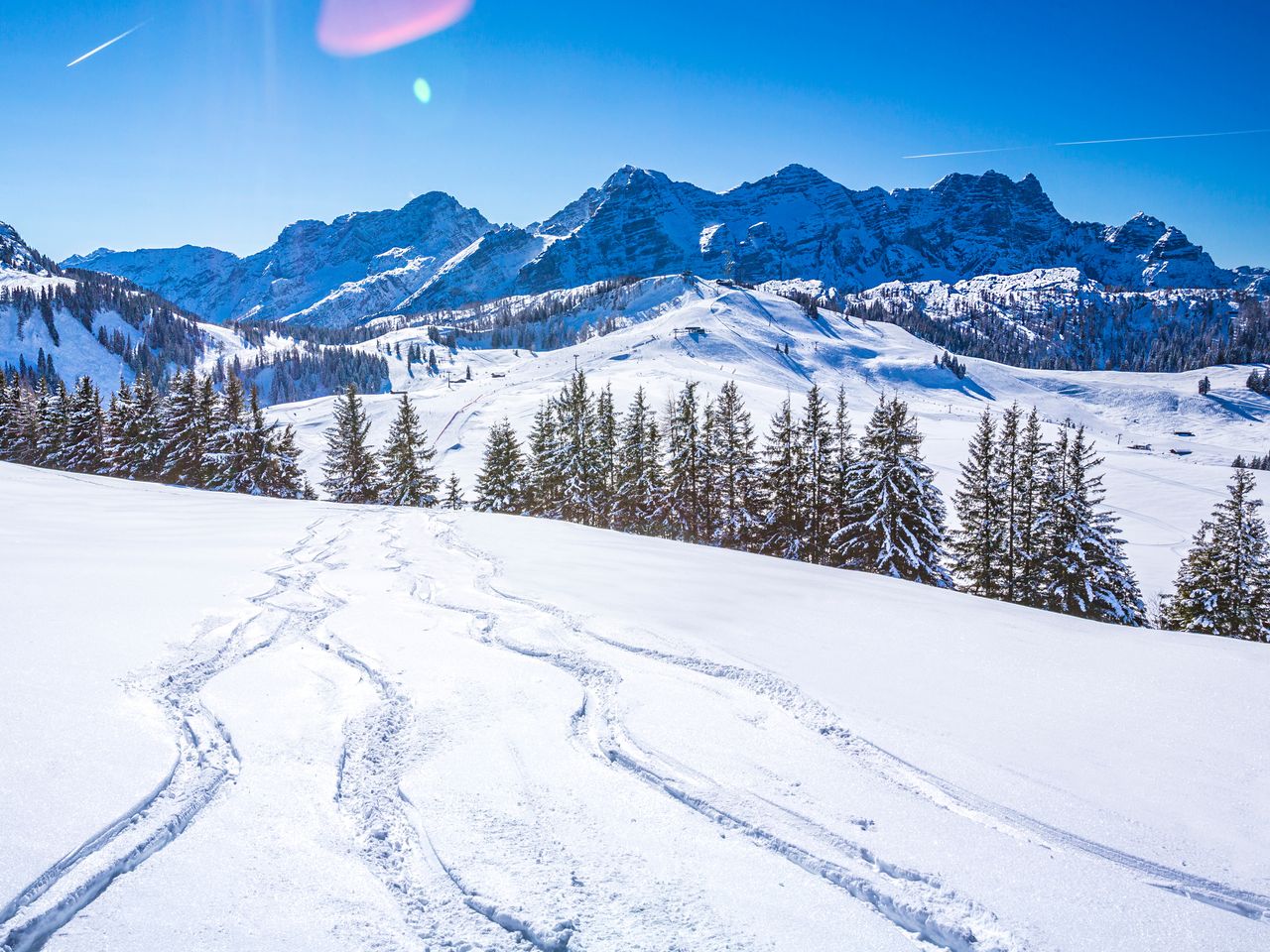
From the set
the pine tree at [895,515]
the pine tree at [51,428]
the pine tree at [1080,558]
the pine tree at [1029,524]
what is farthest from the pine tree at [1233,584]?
the pine tree at [51,428]

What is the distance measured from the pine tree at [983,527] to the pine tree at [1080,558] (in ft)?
7.42

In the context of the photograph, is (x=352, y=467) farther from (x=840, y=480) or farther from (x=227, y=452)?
(x=840, y=480)

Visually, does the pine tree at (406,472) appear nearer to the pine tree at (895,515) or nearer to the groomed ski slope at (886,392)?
the groomed ski slope at (886,392)

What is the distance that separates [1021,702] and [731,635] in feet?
9.89

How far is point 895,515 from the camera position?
25594 mm

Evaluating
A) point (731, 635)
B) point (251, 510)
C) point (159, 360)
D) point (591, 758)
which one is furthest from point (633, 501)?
point (159, 360)

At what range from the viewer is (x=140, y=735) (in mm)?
4320

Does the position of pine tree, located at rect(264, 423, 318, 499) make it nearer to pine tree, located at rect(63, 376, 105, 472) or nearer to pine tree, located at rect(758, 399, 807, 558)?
pine tree, located at rect(63, 376, 105, 472)

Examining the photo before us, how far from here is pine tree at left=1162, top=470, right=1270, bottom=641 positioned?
2400 cm

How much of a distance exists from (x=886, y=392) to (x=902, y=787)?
487ft

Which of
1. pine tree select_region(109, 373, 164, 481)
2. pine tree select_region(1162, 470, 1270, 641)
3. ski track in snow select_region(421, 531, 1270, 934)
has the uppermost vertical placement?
pine tree select_region(109, 373, 164, 481)

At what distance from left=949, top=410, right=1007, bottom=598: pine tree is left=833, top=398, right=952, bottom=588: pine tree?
10.7ft

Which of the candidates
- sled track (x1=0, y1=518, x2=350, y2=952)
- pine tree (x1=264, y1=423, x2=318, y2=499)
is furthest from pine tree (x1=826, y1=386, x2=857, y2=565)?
pine tree (x1=264, y1=423, x2=318, y2=499)

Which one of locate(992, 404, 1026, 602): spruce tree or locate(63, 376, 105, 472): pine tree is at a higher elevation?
locate(63, 376, 105, 472): pine tree
